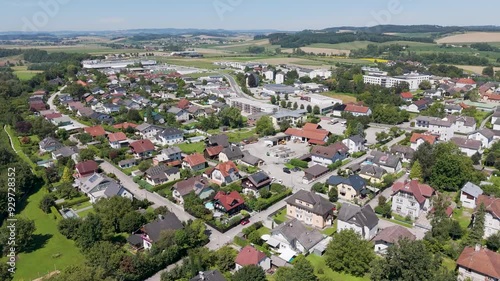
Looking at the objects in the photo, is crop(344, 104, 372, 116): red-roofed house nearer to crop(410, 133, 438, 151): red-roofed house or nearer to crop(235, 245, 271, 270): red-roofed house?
crop(410, 133, 438, 151): red-roofed house

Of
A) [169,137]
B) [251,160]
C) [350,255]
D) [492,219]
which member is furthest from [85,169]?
[492,219]

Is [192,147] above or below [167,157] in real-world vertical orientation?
below

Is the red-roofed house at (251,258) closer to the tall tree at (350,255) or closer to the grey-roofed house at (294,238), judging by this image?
the grey-roofed house at (294,238)

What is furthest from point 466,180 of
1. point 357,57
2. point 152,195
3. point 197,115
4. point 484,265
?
point 357,57

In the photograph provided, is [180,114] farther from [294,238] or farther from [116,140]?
[294,238]

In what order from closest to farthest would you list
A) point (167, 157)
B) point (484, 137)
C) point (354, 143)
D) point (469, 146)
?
point (167, 157), point (469, 146), point (354, 143), point (484, 137)

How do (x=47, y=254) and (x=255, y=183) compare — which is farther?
(x=255, y=183)
